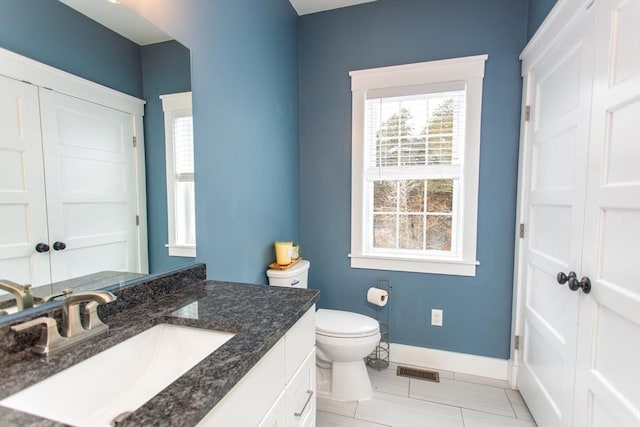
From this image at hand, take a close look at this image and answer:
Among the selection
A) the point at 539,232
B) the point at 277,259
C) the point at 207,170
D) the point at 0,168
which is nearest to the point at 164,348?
the point at 0,168

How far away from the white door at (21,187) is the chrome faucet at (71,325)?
121mm

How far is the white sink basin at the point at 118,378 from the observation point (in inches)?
24.0

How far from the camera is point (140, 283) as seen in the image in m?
1.05

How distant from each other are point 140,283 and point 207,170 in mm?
566

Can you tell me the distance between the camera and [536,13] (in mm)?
1746

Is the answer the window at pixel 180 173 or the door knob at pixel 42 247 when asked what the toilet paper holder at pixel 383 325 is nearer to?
the window at pixel 180 173

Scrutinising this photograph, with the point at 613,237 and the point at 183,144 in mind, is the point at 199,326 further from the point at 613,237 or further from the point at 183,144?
the point at 613,237

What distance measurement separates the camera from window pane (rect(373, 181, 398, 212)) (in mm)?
2244

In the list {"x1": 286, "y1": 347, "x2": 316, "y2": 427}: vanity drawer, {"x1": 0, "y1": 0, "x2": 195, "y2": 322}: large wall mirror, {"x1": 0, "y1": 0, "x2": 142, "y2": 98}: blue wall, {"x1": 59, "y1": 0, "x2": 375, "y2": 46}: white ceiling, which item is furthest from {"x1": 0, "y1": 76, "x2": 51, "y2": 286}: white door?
{"x1": 286, "y1": 347, "x2": 316, "y2": 427}: vanity drawer

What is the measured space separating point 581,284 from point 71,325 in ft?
5.70

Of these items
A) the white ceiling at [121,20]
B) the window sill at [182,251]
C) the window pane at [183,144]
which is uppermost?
the white ceiling at [121,20]

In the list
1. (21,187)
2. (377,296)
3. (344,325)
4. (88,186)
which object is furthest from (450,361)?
(21,187)

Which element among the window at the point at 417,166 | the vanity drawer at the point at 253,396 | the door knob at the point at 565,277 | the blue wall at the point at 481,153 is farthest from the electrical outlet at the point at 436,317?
the vanity drawer at the point at 253,396

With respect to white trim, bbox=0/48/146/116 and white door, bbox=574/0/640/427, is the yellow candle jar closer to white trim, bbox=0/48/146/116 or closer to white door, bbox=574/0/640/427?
white trim, bbox=0/48/146/116
